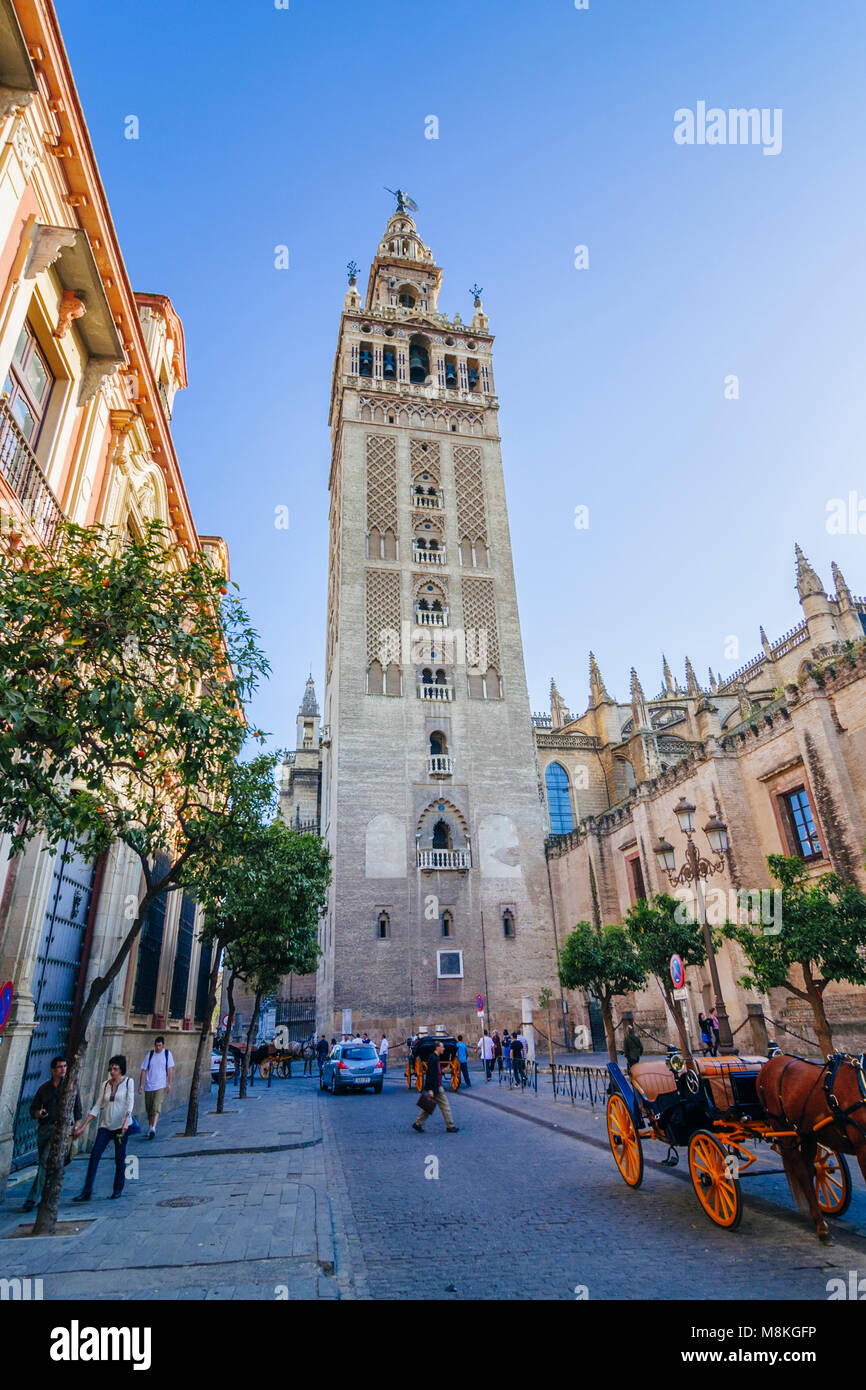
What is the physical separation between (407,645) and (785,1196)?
27.9 m

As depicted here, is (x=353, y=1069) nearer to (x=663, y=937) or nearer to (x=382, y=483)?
(x=663, y=937)


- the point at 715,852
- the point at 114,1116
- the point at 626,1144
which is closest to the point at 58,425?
the point at 114,1116

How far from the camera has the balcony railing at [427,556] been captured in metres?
35.6

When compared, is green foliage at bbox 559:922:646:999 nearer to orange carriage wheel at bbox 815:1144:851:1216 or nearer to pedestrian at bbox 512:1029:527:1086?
pedestrian at bbox 512:1029:527:1086

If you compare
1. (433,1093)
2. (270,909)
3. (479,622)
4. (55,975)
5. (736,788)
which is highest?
(479,622)

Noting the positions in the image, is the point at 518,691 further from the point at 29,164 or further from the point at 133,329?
the point at 29,164

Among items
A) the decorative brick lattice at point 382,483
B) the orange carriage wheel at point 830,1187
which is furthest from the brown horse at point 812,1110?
the decorative brick lattice at point 382,483

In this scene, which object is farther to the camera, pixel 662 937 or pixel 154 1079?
pixel 662 937

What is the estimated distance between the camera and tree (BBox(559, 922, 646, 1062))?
2030 cm

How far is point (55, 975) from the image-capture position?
10242 millimetres

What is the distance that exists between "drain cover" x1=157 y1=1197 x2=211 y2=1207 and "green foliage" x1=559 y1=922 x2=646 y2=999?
14.5 m

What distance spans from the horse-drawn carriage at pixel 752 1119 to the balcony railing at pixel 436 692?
2607cm

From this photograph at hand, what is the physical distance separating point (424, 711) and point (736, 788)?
1334 cm

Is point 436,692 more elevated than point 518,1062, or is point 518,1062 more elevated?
point 436,692
